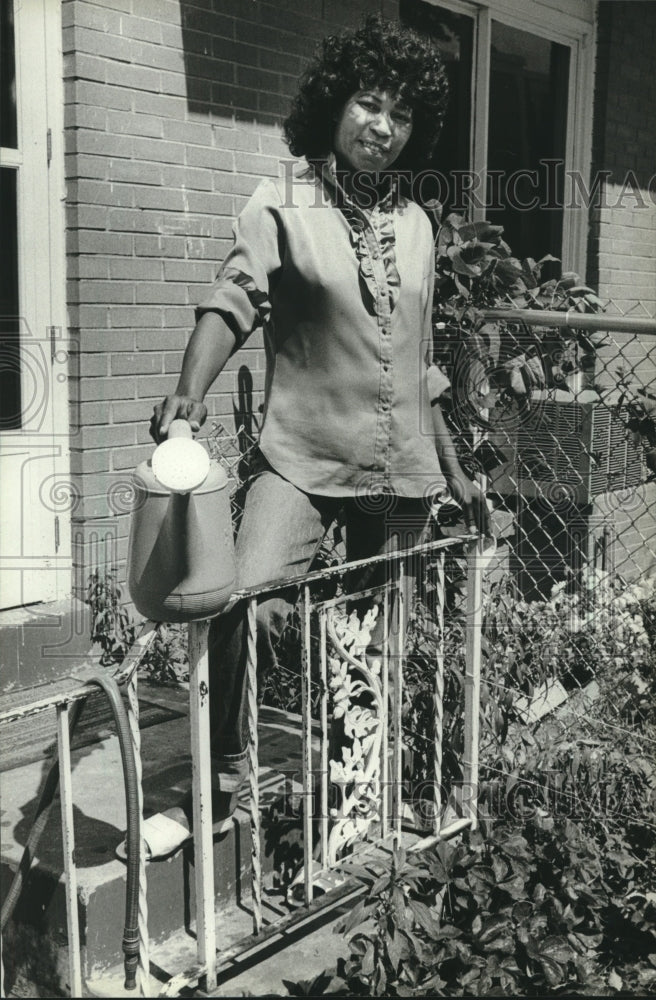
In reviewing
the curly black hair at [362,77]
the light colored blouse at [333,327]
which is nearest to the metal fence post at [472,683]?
the light colored blouse at [333,327]

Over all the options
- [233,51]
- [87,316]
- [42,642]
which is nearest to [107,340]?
[87,316]

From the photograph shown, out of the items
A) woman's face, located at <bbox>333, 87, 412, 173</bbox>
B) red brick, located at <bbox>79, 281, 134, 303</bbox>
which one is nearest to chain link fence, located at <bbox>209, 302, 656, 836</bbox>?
red brick, located at <bbox>79, 281, 134, 303</bbox>

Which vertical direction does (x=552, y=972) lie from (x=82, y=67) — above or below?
below

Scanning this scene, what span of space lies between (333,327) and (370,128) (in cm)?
53

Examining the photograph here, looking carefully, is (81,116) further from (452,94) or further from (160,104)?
(452,94)

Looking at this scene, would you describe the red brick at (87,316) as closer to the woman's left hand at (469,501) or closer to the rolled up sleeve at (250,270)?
the rolled up sleeve at (250,270)

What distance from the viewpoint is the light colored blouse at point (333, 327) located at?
8.89ft

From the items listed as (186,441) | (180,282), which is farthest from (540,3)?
(186,441)

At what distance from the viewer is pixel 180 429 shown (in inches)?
89.6

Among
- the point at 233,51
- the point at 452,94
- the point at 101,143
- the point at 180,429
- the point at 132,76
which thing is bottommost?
the point at 180,429

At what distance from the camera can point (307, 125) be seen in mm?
2928

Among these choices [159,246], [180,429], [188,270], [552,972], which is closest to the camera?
[180,429]

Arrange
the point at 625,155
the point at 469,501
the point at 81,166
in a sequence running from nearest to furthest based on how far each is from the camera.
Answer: the point at 469,501
the point at 81,166
the point at 625,155

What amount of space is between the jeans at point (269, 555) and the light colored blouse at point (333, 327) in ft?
0.20
